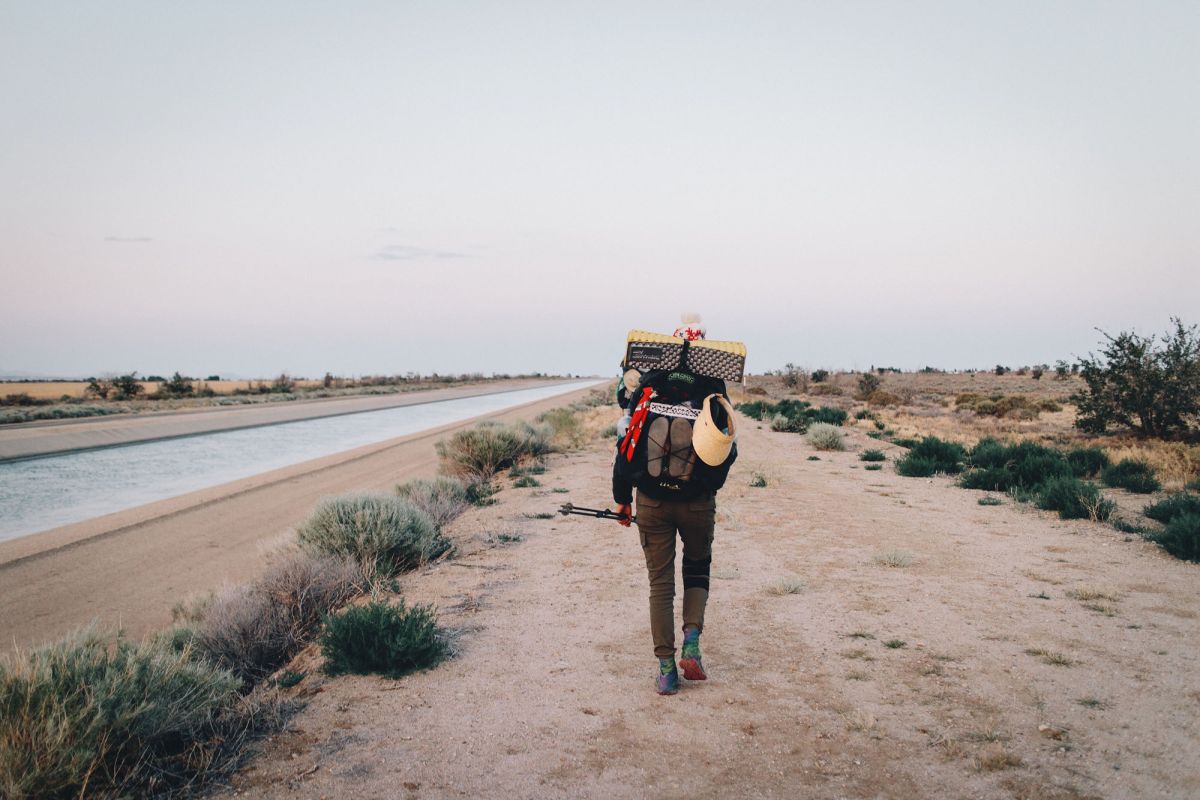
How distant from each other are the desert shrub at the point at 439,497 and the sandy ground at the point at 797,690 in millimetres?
2285

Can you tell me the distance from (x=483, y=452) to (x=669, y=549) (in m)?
13.4

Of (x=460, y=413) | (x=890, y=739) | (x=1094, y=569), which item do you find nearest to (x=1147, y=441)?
(x=1094, y=569)

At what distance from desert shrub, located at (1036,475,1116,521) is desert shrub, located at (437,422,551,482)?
10.5m

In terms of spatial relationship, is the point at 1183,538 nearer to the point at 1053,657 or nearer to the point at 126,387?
the point at 1053,657

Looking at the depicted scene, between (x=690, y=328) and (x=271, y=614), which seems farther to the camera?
(x=271, y=614)

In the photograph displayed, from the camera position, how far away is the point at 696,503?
4.67 meters

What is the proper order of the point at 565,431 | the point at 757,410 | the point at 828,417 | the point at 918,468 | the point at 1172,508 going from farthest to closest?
the point at 757,410
the point at 828,417
the point at 565,431
the point at 918,468
the point at 1172,508

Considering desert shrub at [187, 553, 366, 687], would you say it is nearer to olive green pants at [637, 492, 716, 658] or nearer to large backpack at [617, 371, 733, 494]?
olive green pants at [637, 492, 716, 658]

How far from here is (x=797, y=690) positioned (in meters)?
4.96

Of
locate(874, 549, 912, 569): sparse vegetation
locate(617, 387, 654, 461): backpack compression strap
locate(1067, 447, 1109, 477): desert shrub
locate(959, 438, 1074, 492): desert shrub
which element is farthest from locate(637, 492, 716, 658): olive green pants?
locate(1067, 447, 1109, 477): desert shrub

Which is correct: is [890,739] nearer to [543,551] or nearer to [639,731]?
[639,731]

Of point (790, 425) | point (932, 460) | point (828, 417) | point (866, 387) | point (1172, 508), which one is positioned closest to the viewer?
point (1172, 508)

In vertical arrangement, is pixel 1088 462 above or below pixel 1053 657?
above

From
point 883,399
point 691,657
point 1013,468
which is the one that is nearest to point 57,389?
point 883,399
